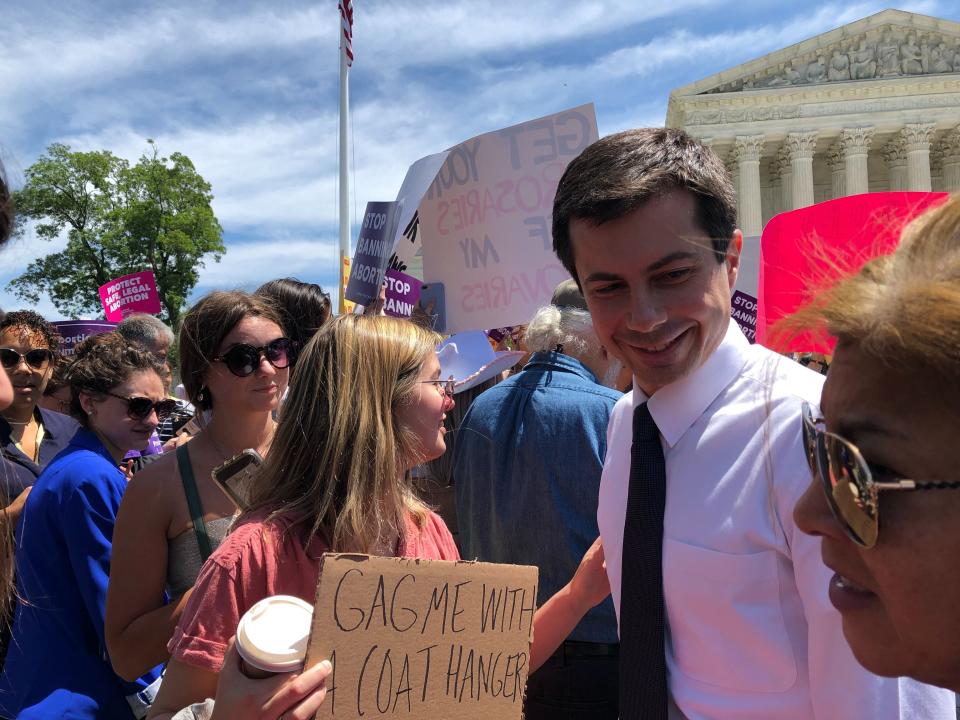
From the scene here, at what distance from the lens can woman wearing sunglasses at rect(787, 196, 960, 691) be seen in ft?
2.80

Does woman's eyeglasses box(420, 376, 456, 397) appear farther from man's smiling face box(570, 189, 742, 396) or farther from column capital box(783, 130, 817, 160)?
column capital box(783, 130, 817, 160)

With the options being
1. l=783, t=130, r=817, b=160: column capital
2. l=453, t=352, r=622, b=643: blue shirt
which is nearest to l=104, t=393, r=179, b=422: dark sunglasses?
l=453, t=352, r=622, b=643: blue shirt

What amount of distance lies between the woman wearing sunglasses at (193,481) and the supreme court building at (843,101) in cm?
4329

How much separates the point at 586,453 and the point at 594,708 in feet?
2.84

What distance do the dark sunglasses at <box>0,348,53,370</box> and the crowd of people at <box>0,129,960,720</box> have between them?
193cm

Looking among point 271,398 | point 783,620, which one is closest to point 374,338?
point 271,398

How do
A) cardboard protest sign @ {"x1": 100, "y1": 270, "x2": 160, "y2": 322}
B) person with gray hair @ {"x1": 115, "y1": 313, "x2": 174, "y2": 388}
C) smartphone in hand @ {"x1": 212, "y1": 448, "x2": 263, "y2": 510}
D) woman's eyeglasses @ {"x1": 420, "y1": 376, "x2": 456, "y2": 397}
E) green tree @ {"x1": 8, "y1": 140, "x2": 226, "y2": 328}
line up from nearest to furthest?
smartphone in hand @ {"x1": 212, "y1": 448, "x2": 263, "y2": 510} → woman's eyeglasses @ {"x1": 420, "y1": 376, "x2": 456, "y2": 397} → person with gray hair @ {"x1": 115, "y1": 313, "x2": 174, "y2": 388} → cardboard protest sign @ {"x1": 100, "y1": 270, "x2": 160, "y2": 322} → green tree @ {"x1": 8, "y1": 140, "x2": 226, "y2": 328}

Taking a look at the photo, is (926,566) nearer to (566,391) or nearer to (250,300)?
(566,391)

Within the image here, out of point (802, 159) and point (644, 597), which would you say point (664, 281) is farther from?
point (802, 159)

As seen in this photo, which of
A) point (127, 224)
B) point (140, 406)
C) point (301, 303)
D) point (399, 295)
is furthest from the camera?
point (127, 224)

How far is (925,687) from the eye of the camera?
4.21ft

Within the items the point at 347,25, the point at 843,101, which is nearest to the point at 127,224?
the point at 347,25

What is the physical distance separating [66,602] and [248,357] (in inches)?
37.4

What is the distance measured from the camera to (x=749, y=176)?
43.2 metres
